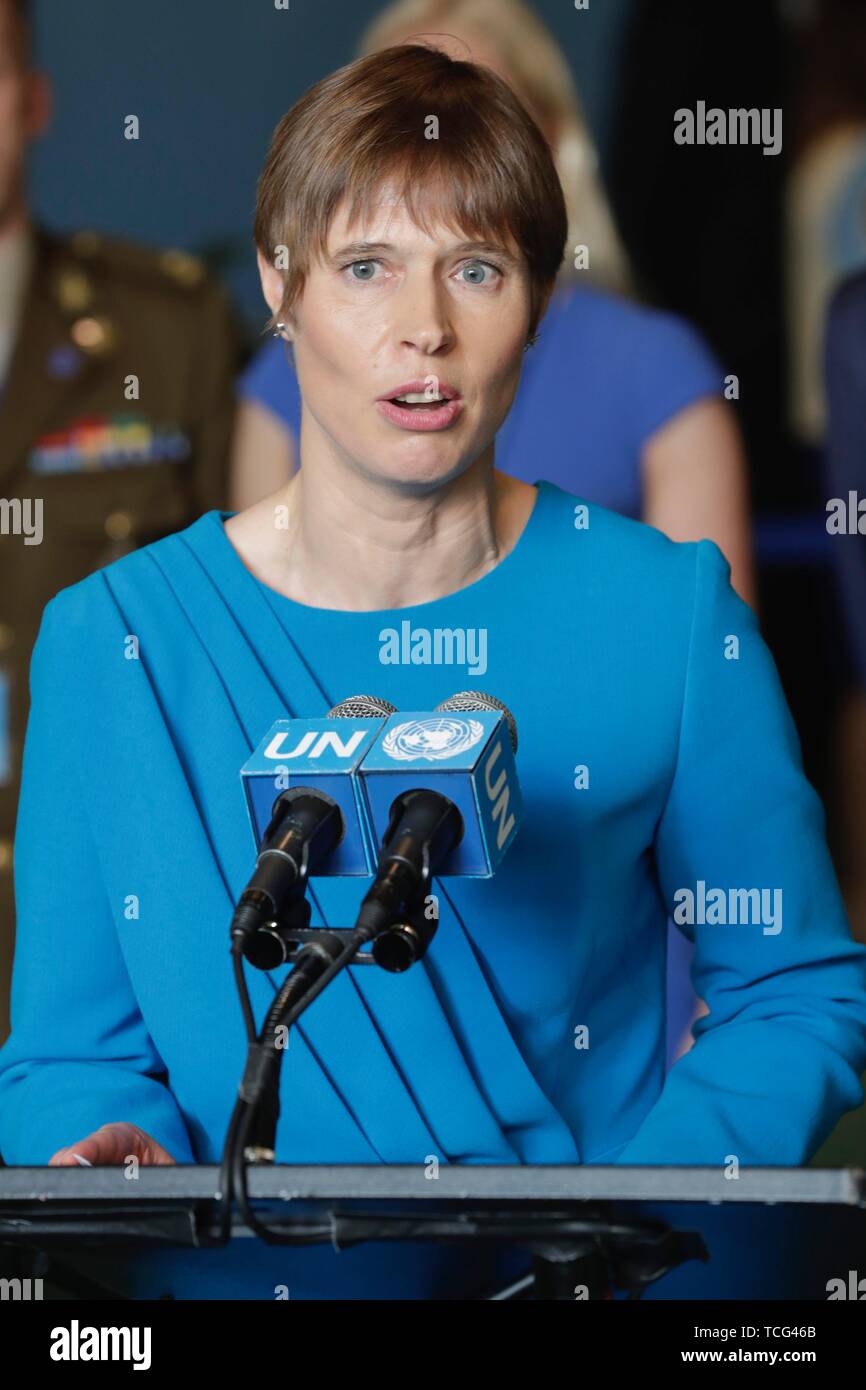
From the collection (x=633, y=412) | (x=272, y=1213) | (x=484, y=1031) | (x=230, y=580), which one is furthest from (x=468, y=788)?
(x=633, y=412)

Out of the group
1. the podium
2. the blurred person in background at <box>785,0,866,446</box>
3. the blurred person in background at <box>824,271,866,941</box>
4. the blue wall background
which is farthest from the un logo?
the blurred person in background at <box>785,0,866,446</box>

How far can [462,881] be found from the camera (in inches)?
55.9

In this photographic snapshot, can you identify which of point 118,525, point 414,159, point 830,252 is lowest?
point 414,159

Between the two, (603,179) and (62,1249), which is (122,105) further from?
(62,1249)

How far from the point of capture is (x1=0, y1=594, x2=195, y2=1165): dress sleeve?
1422 millimetres

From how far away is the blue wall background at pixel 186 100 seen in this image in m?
3.25

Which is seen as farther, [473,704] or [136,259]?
[136,259]

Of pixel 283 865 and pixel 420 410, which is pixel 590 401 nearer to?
pixel 420 410

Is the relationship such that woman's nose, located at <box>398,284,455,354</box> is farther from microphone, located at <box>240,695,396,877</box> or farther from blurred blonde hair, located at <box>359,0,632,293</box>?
blurred blonde hair, located at <box>359,0,632,293</box>

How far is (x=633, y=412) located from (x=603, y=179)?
853 mm

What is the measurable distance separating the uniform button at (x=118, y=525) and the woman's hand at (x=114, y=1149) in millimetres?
1805

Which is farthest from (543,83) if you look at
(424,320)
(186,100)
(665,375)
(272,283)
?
(424,320)

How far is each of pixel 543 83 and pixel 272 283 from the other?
1.45 m

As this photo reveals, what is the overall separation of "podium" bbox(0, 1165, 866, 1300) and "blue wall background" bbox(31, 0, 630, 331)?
2.42 meters
